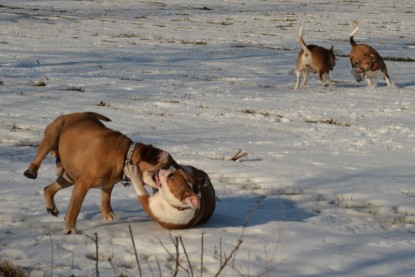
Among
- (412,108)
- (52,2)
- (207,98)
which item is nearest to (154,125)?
(207,98)

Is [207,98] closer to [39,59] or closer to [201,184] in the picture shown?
[39,59]

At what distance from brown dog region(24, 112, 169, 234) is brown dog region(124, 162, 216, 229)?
10 centimetres

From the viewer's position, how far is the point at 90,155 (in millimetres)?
5590

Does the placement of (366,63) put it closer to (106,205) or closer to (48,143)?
(106,205)

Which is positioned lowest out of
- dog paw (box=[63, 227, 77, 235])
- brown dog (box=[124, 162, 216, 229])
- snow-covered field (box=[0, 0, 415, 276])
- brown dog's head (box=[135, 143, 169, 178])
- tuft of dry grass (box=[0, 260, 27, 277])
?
snow-covered field (box=[0, 0, 415, 276])

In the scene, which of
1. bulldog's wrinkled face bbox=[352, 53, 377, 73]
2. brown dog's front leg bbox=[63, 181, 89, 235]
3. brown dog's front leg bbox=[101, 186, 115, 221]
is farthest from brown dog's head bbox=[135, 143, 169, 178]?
bulldog's wrinkled face bbox=[352, 53, 377, 73]

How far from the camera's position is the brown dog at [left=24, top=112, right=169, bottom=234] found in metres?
5.55

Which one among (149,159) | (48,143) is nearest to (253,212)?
(149,159)

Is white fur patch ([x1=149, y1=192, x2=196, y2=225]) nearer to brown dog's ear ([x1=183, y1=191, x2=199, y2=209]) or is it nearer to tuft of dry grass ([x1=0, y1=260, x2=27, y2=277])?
brown dog's ear ([x1=183, y1=191, x2=199, y2=209])

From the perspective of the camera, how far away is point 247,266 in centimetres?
Answer: 513

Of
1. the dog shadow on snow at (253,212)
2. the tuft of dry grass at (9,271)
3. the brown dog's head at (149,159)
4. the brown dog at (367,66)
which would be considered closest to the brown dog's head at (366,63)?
the brown dog at (367,66)

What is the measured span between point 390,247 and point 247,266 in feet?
4.58

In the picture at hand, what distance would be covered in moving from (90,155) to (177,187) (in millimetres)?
679

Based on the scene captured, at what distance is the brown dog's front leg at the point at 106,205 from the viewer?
6156 millimetres
